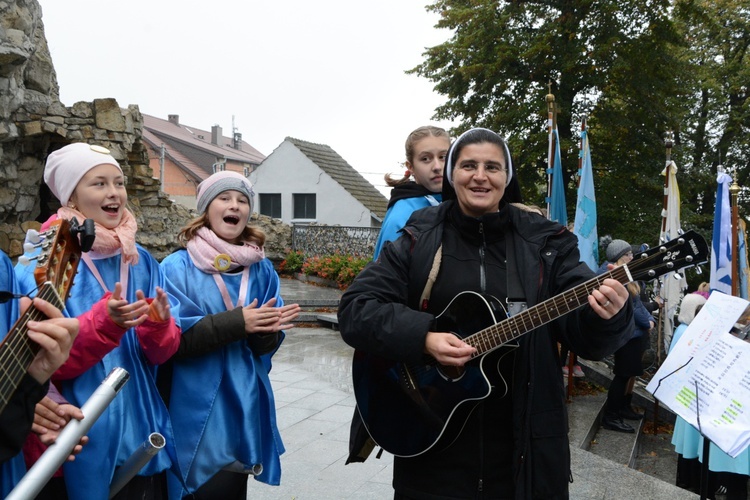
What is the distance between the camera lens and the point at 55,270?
1804mm

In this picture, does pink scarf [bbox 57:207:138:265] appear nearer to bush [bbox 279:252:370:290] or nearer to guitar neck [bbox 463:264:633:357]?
guitar neck [bbox 463:264:633:357]

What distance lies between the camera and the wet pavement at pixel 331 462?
4348mm

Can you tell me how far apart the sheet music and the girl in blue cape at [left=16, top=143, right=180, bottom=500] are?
2056 millimetres

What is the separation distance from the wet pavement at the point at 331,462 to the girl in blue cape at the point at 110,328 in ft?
6.69

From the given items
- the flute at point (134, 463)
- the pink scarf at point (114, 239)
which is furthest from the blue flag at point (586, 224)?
the flute at point (134, 463)

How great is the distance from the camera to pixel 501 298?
2334 mm

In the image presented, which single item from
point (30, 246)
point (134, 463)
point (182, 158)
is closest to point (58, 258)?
point (30, 246)

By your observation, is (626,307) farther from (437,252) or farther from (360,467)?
(360,467)

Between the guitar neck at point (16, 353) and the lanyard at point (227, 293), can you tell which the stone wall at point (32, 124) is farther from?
the guitar neck at point (16, 353)

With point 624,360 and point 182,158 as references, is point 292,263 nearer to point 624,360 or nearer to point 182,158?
point 624,360

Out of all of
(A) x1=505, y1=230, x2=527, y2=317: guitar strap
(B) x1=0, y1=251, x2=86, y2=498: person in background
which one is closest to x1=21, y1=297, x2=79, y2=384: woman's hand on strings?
(B) x1=0, y1=251, x2=86, y2=498: person in background

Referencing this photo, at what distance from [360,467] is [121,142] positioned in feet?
30.8

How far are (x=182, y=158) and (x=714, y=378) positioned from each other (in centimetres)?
4023

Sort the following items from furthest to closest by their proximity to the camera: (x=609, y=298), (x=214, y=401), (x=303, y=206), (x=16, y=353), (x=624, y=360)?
(x=303, y=206)
(x=624, y=360)
(x=214, y=401)
(x=609, y=298)
(x=16, y=353)
